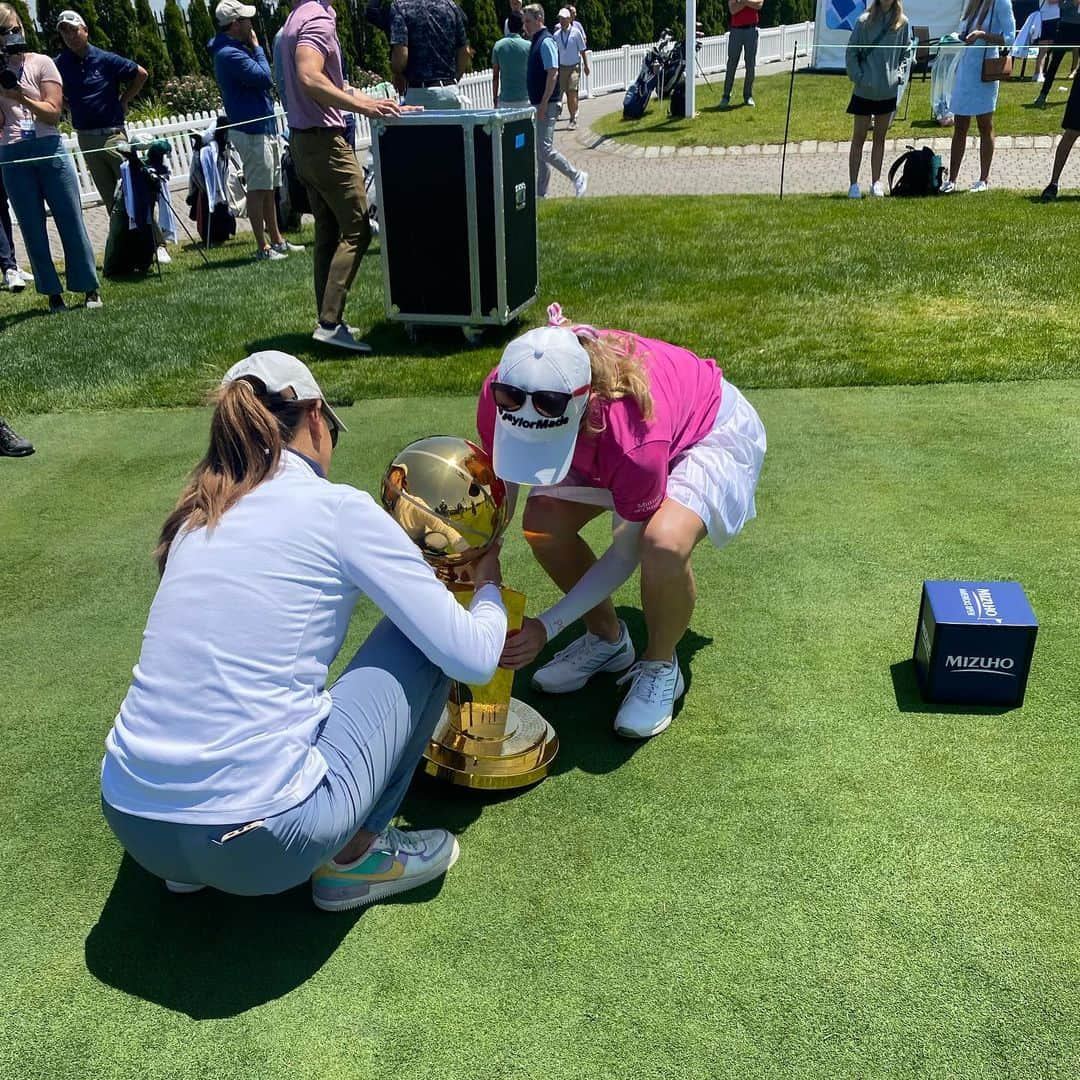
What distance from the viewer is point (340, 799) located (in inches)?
82.4

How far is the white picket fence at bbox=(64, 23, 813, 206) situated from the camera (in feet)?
46.7

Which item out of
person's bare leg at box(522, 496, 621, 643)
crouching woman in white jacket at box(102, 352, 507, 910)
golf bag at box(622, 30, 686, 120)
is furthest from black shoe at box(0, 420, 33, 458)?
golf bag at box(622, 30, 686, 120)

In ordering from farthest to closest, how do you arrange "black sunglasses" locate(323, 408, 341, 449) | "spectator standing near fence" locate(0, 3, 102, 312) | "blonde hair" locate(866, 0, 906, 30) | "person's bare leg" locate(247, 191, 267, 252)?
"blonde hair" locate(866, 0, 906, 30) → "person's bare leg" locate(247, 191, 267, 252) → "spectator standing near fence" locate(0, 3, 102, 312) → "black sunglasses" locate(323, 408, 341, 449)

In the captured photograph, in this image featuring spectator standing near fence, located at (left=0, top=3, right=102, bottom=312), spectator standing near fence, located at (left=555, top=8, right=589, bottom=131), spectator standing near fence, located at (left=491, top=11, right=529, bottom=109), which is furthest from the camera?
spectator standing near fence, located at (left=555, top=8, right=589, bottom=131)

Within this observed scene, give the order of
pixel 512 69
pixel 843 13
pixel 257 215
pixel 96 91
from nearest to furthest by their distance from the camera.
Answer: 1. pixel 96 91
2. pixel 257 215
3. pixel 512 69
4. pixel 843 13

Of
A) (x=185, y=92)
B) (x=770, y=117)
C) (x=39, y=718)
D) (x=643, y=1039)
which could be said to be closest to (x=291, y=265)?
(x=39, y=718)

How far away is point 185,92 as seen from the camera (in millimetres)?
18828

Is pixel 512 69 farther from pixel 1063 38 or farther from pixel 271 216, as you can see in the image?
pixel 1063 38

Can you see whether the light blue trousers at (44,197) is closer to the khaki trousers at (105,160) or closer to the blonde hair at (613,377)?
the khaki trousers at (105,160)

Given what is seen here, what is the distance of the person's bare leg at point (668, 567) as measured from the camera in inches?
108

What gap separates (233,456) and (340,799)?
0.73 meters

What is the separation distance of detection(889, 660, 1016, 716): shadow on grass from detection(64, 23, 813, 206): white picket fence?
12.7 m

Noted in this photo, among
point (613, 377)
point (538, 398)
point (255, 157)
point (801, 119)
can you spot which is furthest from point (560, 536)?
point (801, 119)

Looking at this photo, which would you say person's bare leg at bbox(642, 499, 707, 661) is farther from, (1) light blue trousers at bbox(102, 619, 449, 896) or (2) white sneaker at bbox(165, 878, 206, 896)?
(2) white sneaker at bbox(165, 878, 206, 896)
